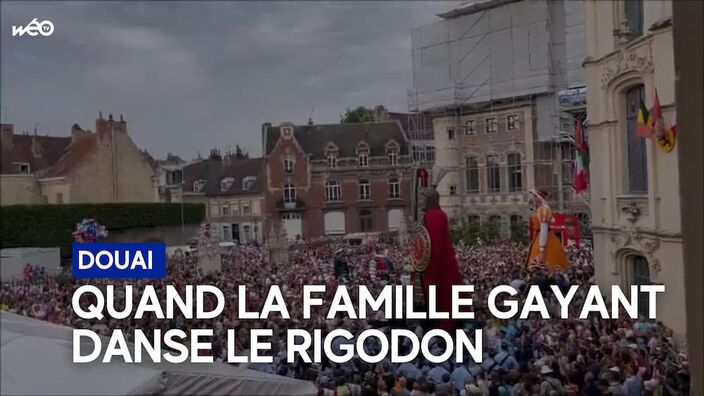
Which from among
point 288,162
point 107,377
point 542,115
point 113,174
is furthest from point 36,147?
point 107,377

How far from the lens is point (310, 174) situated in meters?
35.0

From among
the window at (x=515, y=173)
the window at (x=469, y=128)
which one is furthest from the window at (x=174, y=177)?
the window at (x=515, y=173)

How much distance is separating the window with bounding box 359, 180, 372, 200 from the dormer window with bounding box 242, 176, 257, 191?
5.30m

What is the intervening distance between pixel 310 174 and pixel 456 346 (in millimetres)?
27088

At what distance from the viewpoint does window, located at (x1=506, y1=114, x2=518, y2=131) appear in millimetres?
25203

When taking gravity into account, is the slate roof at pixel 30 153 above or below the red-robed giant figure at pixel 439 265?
above

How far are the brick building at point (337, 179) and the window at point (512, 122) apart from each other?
9.15 m

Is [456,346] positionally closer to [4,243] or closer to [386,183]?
[4,243]

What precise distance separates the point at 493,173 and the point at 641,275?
14752 millimetres

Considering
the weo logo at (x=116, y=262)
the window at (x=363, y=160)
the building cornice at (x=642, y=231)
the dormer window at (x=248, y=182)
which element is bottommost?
the weo logo at (x=116, y=262)

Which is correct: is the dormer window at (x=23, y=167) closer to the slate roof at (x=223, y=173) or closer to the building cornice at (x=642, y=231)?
the slate roof at (x=223, y=173)

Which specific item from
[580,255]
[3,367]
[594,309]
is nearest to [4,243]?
[580,255]

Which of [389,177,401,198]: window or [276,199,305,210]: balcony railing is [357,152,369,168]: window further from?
[276,199,305,210]: balcony railing

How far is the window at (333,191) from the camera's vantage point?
1362 inches
